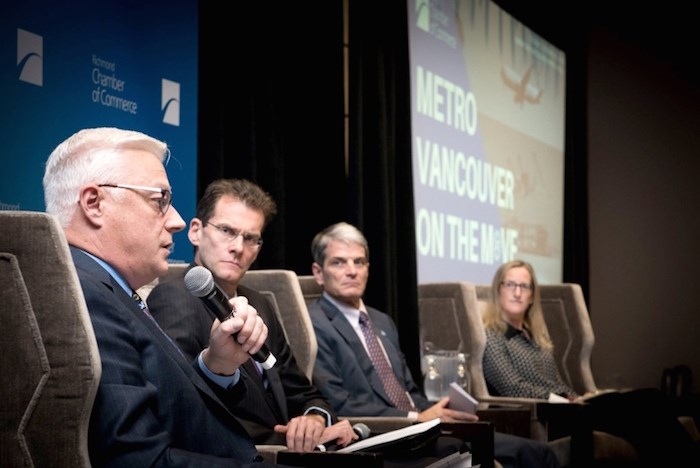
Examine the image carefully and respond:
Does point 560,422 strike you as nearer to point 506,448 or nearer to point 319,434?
point 506,448

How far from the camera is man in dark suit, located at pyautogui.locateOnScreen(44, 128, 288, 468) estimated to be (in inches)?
65.7

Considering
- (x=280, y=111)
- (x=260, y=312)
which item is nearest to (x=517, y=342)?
(x=280, y=111)

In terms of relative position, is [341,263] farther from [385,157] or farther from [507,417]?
[385,157]

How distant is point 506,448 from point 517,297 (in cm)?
131

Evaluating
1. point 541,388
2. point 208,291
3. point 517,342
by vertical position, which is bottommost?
point 541,388

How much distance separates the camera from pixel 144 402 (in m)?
1.57

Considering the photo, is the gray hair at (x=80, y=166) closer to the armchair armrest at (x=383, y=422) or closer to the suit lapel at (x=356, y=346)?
the armchair armrest at (x=383, y=422)

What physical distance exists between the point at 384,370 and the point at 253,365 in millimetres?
1209

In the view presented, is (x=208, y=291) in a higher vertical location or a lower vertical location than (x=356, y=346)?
higher

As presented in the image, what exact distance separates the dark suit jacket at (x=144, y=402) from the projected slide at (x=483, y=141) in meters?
3.56

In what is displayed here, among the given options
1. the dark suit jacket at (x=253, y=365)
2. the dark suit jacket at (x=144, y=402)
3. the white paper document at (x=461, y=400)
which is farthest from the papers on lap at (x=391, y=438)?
the white paper document at (x=461, y=400)

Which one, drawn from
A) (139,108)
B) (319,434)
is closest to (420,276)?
(139,108)

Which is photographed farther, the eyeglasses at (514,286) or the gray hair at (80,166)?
the eyeglasses at (514,286)

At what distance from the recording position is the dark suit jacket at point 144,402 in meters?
1.53
